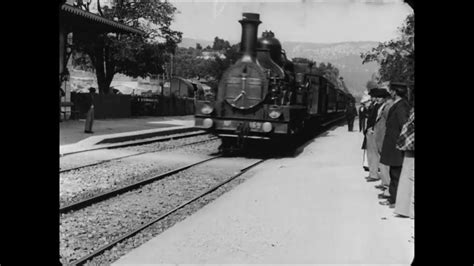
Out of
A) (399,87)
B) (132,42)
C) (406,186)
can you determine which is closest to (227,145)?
(132,42)

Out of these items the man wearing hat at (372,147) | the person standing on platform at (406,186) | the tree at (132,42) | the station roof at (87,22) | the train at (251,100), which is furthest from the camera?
the tree at (132,42)

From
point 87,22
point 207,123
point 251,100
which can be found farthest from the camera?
point 87,22

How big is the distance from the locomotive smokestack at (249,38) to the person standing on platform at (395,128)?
6.93m

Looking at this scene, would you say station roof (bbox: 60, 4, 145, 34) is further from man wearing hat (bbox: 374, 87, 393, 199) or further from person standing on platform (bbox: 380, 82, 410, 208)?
person standing on platform (bbox: 380, 82, 410, 208)

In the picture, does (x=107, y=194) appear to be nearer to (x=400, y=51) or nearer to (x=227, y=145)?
(x=400, y=51)

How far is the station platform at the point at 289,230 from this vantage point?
4949 mm

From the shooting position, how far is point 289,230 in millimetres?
5973

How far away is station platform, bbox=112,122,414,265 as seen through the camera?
4949mm

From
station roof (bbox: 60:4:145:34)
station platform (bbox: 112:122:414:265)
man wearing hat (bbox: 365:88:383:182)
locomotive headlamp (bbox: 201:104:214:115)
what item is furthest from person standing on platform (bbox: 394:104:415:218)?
station roof (bbox: 60:4:145:34)

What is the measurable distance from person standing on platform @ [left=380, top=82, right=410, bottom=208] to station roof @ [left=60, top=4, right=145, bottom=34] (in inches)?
407

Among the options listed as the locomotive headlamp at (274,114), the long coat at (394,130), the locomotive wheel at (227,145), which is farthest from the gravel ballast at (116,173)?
the long coat at (394,130)

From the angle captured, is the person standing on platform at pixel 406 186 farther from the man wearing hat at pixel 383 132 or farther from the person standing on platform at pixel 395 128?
the man wearing hat at pixel 383 132

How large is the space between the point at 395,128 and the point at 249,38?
7365mm
